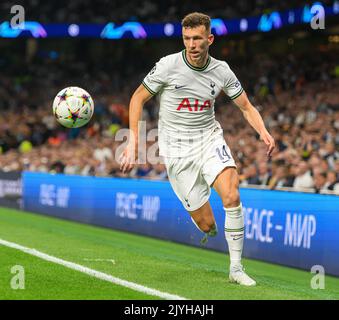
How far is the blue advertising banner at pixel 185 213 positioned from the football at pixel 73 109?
4088mm

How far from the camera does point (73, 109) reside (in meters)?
10.1

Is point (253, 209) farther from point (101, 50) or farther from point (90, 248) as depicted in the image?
point (101, 50)

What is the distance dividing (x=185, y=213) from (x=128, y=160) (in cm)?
847

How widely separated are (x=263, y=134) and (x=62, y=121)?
9.04 ft

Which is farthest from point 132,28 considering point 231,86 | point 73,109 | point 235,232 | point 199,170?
point 235,232

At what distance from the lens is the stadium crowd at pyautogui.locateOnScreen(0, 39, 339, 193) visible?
16781mm

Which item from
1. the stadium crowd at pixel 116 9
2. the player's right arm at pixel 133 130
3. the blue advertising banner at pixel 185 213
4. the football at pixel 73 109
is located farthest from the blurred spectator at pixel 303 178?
the stadium crowd at pixel 116 9

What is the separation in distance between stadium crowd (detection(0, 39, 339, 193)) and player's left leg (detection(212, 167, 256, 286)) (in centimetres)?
598

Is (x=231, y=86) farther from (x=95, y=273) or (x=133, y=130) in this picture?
(x=95, y=273)

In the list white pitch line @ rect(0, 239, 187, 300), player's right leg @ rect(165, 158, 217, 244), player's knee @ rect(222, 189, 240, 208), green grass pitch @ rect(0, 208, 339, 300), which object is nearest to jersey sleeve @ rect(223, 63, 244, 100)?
player's right leg @ rect(165, 158, 217, 244)

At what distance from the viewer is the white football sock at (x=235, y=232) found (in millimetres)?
8281

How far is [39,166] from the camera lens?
82.1ft
